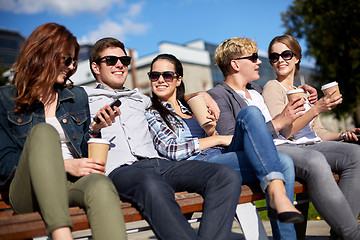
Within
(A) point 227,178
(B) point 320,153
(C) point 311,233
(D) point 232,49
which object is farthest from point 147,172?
(C) point 311,233

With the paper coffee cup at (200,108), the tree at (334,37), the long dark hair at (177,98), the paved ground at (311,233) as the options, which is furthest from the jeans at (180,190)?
the tree at (334,37)

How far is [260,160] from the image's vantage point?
2.78 m

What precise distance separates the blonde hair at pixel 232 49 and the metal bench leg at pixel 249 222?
168 centimetres

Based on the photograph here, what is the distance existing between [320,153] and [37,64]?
2.21 metres

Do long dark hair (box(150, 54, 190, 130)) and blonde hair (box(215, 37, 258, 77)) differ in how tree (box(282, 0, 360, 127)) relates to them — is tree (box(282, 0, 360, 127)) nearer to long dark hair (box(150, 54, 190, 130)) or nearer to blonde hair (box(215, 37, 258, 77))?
blonde hair (box(215, 37, 258, 77))

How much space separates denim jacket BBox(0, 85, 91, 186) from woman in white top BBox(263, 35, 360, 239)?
5.34ft

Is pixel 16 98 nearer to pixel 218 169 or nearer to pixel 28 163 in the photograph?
pixel 28 163

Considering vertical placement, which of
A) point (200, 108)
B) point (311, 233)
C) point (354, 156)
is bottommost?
point (311, 233)

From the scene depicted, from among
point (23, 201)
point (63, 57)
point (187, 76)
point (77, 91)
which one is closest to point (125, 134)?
point (77, 91)

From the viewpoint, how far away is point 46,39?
9.37 ft

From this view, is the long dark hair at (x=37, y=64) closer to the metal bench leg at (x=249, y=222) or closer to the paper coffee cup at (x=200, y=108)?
the paper coffee cup at (x=200, y=108)

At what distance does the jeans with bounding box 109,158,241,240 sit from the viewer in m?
2.37

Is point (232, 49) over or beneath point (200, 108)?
over

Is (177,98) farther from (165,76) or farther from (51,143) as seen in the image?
(51,143)
